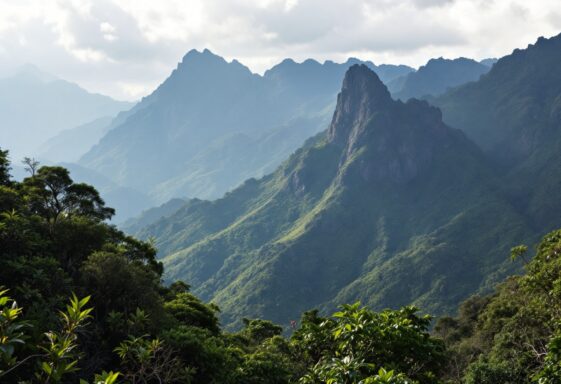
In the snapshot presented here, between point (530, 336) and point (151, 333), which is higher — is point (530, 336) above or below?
below

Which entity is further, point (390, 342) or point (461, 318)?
point (461, 318)

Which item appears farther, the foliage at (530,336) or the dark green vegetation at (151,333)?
the foliage at (530,336)

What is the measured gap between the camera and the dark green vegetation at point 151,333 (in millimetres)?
12609

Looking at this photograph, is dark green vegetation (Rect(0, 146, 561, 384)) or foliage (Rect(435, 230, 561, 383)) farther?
foliage (Rect(435, 230, 561, 383))

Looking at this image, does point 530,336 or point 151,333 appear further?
point 530,336

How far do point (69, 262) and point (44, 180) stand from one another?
20.3 metres

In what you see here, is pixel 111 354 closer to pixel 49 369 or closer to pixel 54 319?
pixel 54 319

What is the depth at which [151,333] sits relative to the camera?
2631cm

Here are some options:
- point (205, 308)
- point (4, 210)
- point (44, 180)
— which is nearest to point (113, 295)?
point (4, 210)

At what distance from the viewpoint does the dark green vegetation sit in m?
12.6

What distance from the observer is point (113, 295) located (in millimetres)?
27828

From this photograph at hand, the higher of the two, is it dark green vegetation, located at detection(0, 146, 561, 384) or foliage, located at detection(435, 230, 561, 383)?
dark green vegetation, located at detection(0, 146, 561, 384)

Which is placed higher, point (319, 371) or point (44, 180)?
point (44, 180)

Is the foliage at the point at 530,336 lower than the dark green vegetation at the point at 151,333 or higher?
lower
